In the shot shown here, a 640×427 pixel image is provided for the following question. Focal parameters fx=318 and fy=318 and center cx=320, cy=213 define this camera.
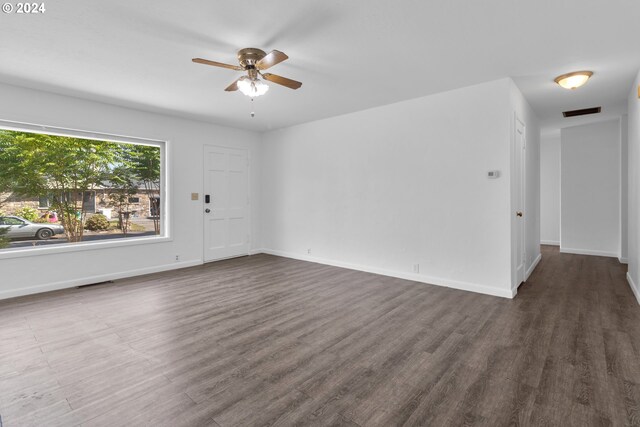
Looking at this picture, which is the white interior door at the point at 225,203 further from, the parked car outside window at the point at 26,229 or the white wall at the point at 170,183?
the parked car outside window at the point at 26,229

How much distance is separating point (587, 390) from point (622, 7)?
269 cm

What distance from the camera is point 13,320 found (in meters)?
3.23

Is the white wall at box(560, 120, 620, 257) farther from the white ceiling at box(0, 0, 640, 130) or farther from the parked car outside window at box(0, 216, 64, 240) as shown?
the parked car outside window at box(0, 216, 64, 240)

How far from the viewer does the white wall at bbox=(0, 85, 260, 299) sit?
158 inches

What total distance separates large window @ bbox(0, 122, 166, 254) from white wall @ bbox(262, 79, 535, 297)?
249cm

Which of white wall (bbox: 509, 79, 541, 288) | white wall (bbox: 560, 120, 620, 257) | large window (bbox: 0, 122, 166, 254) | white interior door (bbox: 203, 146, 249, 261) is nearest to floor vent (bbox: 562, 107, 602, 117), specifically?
white wall (bbox: 509, 79, 541, 288)

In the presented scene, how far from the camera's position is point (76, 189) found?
183 inches

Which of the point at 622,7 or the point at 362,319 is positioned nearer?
the point at 622,7

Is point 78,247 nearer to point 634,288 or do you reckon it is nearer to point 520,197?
point 520,197

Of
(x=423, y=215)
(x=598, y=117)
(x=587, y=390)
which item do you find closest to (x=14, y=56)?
(x=423, y=215)

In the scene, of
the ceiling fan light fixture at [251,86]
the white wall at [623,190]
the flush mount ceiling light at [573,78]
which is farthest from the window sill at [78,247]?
the white wall at [623,190]

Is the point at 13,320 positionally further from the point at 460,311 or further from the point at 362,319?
the point at 460,311

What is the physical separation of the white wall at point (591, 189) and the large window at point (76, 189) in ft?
26.0

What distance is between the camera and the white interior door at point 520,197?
13.5ft
